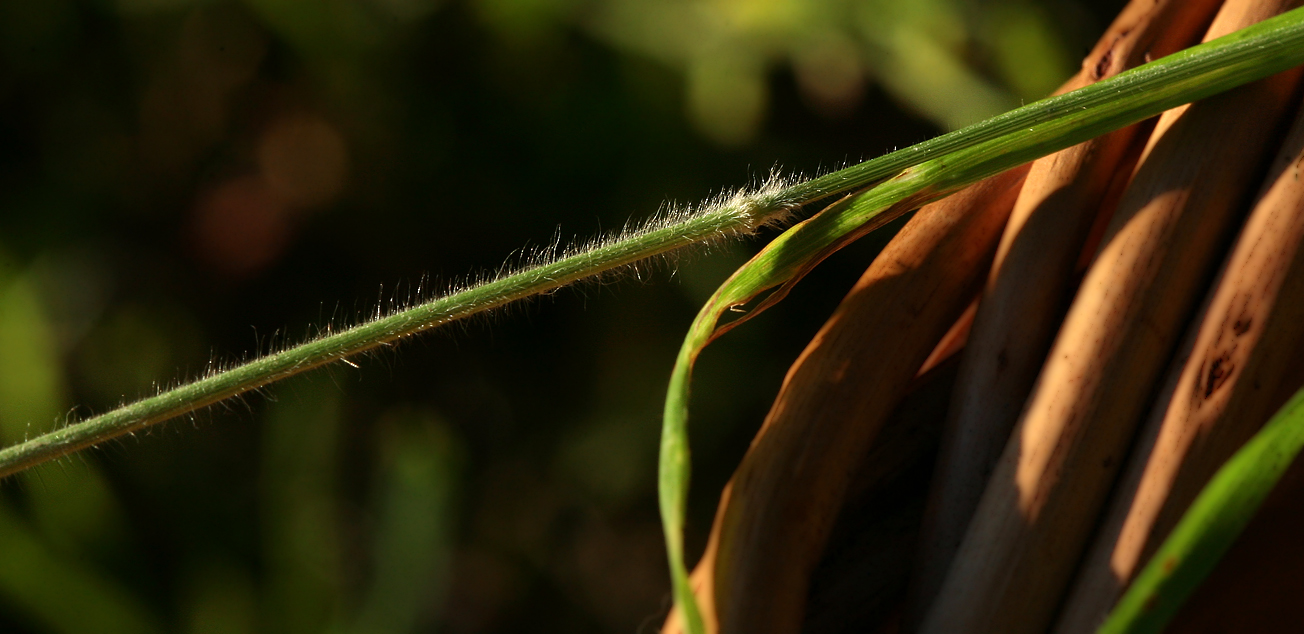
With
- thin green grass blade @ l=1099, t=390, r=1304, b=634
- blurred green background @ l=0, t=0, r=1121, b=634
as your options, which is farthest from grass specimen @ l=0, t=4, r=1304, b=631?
blurred green background @ l=0, t=0, r=1121, b=634

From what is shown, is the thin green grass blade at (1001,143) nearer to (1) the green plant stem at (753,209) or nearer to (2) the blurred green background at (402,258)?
(1) the green plant stem at (753,209)

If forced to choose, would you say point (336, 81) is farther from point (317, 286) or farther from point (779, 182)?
point (779, 182)

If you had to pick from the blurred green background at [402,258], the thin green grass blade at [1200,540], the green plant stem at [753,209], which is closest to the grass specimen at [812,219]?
the green plant stem at [753,209]

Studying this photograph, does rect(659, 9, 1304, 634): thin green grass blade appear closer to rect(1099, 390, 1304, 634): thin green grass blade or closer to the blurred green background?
rect(1099, 390, 1304, 634): thin green grass blade

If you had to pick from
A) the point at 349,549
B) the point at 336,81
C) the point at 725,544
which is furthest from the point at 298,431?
the point at 725,544

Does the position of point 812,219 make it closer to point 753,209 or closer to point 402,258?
point 753,209
